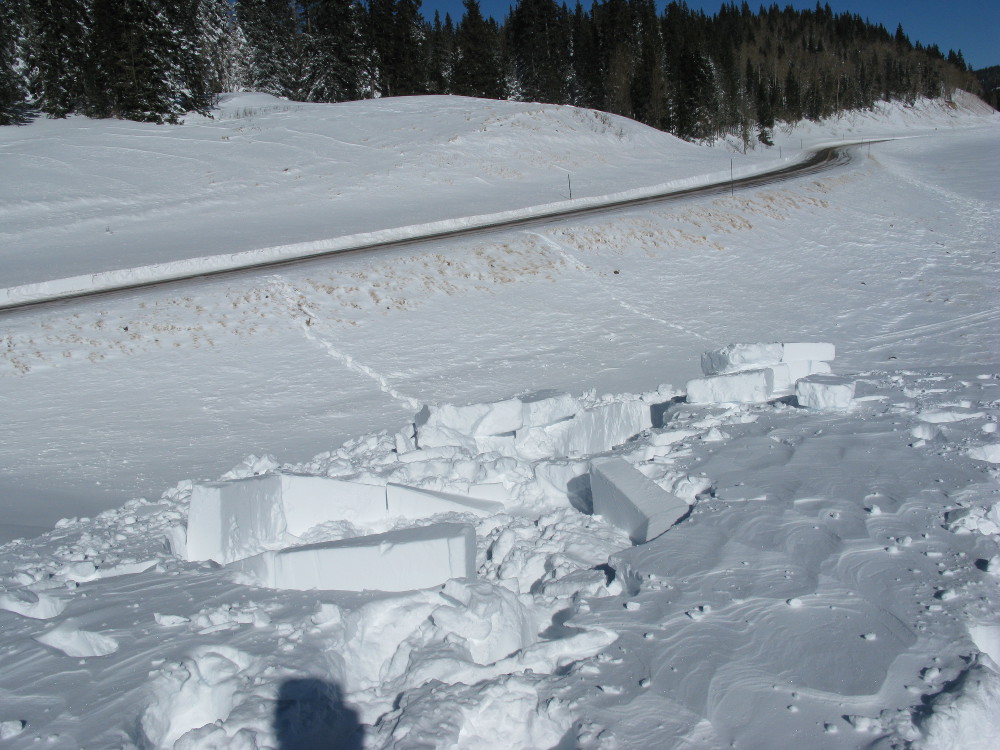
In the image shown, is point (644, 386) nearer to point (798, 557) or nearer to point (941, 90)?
point (798, 557)

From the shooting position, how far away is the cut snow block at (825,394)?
795 cm

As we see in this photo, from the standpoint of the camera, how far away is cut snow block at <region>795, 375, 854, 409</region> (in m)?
7.95

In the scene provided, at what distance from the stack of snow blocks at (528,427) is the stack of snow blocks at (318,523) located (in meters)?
1.44

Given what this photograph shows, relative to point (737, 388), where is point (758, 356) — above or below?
above

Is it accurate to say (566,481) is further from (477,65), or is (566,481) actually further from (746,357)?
(477,65)

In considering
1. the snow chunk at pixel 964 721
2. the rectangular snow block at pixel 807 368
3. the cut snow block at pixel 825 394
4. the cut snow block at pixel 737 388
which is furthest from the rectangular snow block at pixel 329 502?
the rectangular snow block at pixel 807 368

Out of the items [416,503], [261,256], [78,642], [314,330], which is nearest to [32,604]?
[78,642]

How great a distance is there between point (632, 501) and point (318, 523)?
3.02m

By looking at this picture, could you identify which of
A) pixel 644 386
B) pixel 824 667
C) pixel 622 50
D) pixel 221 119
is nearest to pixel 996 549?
pixel 824 667

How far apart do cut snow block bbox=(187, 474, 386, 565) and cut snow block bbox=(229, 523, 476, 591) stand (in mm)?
1057

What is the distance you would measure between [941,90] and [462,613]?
12121cm

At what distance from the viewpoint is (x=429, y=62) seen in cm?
6525

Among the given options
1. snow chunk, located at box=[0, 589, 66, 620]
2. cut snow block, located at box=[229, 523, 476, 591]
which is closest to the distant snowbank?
snow chunk, located at box=[0, 589, 66, 620]

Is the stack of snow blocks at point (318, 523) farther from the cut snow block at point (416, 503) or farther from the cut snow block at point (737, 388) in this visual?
the cut snow block at point (737, 388)
